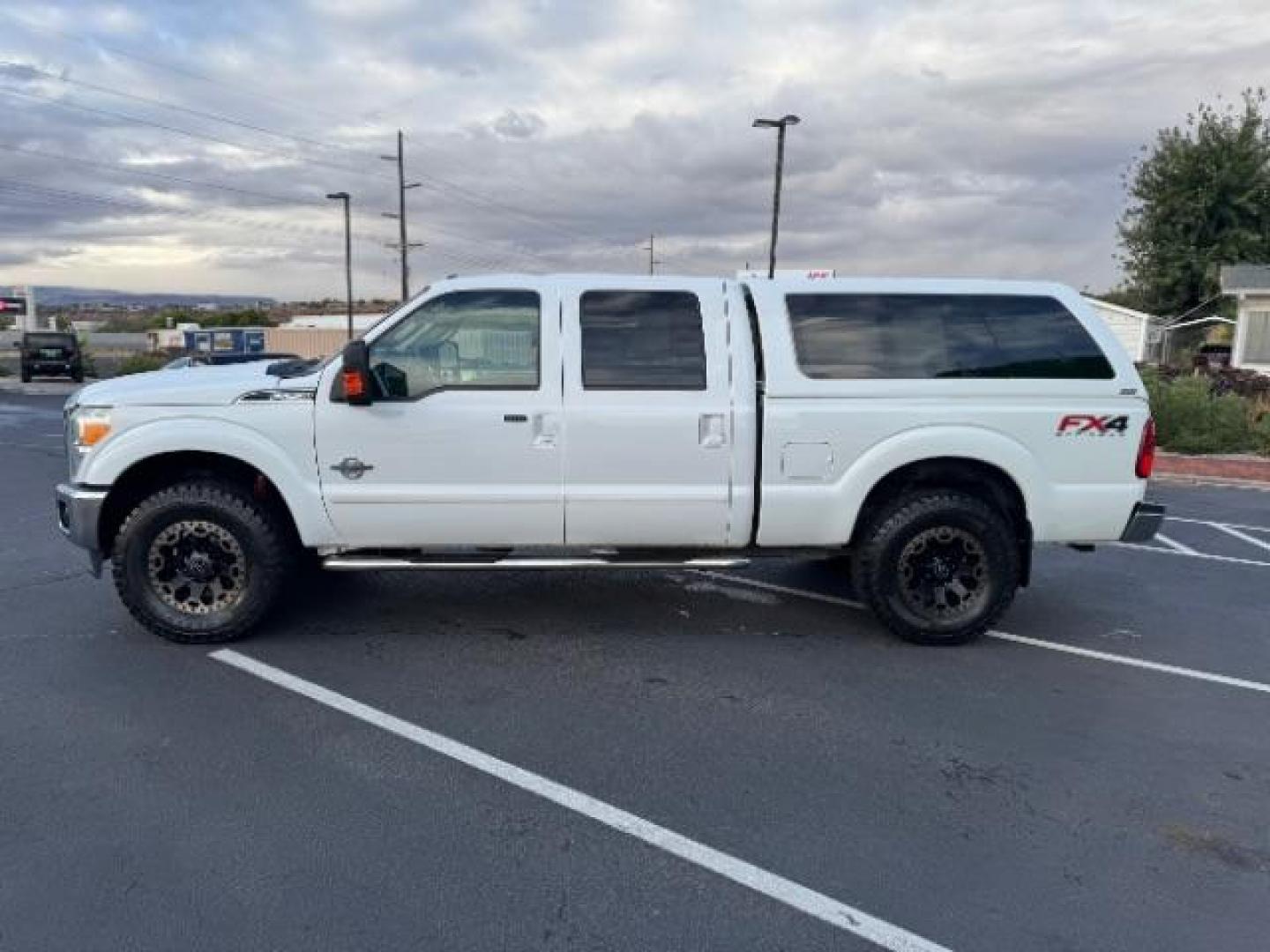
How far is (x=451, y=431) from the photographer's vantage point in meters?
4.89

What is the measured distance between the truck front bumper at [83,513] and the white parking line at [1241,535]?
29.7ft

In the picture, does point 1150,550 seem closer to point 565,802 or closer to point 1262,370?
point 565,802

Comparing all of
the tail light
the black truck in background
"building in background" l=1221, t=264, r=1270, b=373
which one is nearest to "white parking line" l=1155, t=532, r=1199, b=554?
the tail light

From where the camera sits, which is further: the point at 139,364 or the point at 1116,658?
the point at 139,364

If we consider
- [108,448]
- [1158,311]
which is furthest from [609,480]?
[1158,311]

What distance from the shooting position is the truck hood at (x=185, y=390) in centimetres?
483

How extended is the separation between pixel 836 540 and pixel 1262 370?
21247mm

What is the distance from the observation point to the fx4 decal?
510 centimetres

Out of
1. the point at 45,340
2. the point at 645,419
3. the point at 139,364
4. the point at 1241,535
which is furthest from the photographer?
the point at 139,364

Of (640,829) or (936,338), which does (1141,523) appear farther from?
(640,829)

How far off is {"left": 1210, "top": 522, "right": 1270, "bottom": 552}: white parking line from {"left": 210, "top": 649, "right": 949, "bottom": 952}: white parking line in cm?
722

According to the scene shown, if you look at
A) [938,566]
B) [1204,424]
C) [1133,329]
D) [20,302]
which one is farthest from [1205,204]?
[20,302]

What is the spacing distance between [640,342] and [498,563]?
1.46 m

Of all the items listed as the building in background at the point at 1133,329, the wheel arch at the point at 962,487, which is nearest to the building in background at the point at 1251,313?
the building in background at the point at 1133,329
